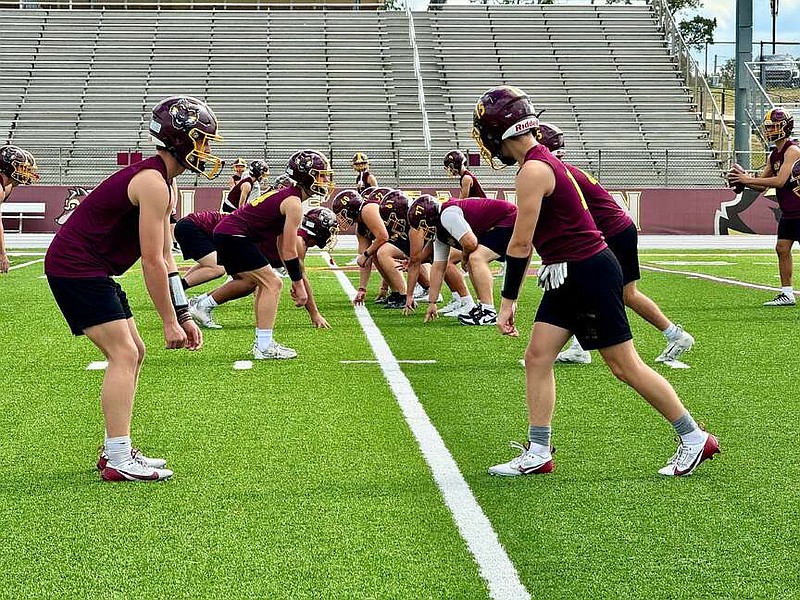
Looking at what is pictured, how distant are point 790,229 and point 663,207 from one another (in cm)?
1943

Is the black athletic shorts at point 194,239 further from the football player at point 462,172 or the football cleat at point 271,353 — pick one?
the football cleat at point 271,353

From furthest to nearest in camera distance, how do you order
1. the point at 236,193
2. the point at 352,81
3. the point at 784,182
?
the point at 352,81 < the point at 236,193 < the point at 784,182

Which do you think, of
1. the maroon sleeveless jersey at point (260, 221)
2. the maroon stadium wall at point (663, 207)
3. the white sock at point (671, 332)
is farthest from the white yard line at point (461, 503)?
the maroon stadium wall at point (663, 207)

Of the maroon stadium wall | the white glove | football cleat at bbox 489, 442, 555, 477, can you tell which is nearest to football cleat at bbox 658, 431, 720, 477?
football cleat at bbox 489, 442, 555, 477

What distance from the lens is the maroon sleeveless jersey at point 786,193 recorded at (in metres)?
13.6

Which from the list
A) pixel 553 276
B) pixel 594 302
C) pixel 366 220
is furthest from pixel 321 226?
pixel 594 302

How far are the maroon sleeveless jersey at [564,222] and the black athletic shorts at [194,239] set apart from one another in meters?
8.63

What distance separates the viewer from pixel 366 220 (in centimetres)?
1392

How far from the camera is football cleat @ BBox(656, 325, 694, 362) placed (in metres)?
9.28

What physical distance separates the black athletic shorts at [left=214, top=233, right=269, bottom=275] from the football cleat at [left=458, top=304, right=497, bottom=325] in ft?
8.72

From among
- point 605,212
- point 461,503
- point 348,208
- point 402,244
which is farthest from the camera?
point 402,244

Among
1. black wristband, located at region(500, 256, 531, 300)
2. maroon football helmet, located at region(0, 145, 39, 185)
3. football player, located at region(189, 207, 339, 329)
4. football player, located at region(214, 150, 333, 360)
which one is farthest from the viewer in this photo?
maroon football helmet, located at region(0, 145, 39, 185)

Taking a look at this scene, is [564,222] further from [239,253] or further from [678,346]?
[239,253]

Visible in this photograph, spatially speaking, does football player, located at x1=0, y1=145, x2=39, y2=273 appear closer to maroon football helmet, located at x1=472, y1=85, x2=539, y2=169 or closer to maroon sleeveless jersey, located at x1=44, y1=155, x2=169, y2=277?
maroon sleeveless jersey, located at x1=44, y1=155, x2=169, y2=277
